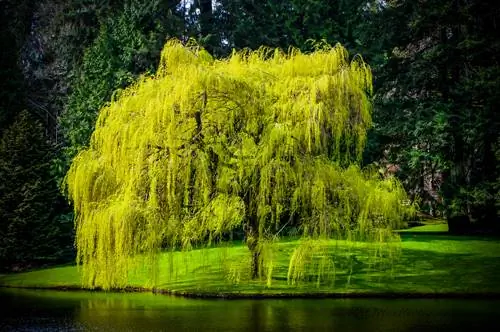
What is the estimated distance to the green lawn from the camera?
2420cm

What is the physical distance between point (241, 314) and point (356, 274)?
8014mm

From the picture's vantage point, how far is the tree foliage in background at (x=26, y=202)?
3306 centimetres

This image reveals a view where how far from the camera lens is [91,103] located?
40.4 m

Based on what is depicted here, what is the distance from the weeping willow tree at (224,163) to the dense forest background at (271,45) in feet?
10.6

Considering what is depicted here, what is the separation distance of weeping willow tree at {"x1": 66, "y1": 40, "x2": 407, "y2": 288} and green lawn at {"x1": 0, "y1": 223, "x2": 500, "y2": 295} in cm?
Answer: 144

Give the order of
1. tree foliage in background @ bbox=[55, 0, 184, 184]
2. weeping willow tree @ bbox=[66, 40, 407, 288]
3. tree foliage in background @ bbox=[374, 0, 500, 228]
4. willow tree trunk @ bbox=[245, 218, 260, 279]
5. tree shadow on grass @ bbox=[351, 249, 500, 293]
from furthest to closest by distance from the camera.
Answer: tree foliage in background @ bbox=[55, 0, 184, 184] → tree foliage in background @ bbox=[374, 0, 500, 228] → willow tree trunk @ bbox=[245, 218, 260, 279] → tree shadow on grass @ bbox=[351, 249, 500, 293] → weeping willow tree @ bbox=[66, 40, 407, 288]

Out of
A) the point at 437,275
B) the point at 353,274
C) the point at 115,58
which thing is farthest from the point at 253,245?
the point at 115,58

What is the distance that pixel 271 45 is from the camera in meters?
44.2

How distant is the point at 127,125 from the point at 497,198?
606 inches

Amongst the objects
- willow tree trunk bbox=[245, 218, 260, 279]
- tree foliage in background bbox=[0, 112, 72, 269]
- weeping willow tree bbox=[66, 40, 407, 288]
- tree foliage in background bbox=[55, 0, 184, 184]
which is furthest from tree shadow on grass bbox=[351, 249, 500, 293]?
tree foliage in background bbox=[55, 0, 184, 184]

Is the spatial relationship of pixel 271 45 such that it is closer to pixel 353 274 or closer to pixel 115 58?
pixel 115 58

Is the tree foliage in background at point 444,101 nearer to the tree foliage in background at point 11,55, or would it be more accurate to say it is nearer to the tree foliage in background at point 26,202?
the tree foliage in background at point 26,202

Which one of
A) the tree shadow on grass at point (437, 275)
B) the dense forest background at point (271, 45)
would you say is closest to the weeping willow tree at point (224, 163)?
the tree shadow on grass at point (437, 275)

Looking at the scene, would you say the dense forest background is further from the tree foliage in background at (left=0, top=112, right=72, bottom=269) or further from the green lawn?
the green lawn
